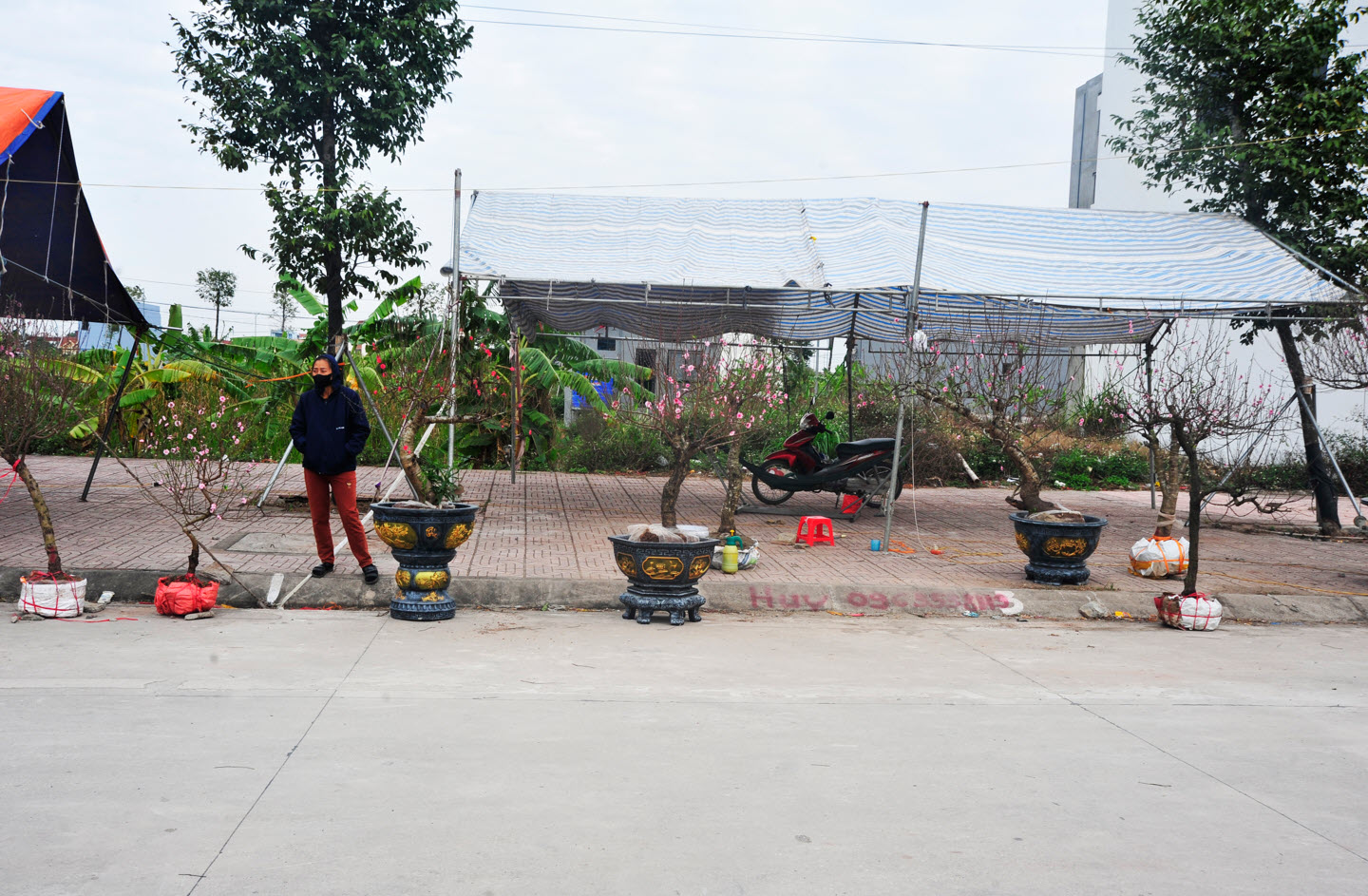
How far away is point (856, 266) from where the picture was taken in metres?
12.6

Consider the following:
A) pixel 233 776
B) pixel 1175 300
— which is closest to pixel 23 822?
pixel 233 776

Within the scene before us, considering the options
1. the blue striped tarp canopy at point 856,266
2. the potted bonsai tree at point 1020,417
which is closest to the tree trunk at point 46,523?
the blue striped tarp canopy at point 856,266

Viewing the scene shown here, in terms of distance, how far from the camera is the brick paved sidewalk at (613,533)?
31.5 feet

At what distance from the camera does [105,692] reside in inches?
219

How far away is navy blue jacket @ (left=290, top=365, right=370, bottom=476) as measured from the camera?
28.5ft

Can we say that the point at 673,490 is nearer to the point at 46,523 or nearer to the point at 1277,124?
the point at 46,523

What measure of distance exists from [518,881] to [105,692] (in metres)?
3.31

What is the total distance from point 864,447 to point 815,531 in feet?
7.39

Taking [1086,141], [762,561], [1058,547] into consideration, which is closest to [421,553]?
[762,561]

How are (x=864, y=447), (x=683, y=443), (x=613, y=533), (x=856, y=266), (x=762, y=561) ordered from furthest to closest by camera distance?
(x=864, y=447) → (x=856, y=266) → (x=613, y=533) → (x=683, y=443) → (x=762, y=561)

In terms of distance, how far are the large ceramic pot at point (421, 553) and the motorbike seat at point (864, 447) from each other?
6900 millimetres

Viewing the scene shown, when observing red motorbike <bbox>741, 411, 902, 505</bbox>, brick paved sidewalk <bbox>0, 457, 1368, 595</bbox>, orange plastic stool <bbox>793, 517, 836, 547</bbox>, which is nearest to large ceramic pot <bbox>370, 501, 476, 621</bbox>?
brick paved sidewalk <bbox>0, 457, 1368, 595</bbox>

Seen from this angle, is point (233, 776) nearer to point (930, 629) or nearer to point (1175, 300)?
point (930, 629)

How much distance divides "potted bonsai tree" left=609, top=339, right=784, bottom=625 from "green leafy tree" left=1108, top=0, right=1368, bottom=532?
7.07 metres
